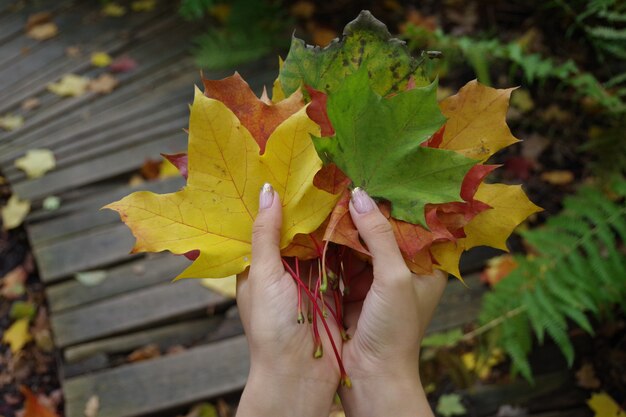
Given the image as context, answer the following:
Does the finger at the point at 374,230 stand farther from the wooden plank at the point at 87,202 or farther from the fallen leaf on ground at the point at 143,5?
the fallen leaf on ground at the point at 143,5

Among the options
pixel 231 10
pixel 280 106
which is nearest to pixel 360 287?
pixel 280 106

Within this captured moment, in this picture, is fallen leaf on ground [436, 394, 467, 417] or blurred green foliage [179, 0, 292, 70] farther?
blurred green foliage [179, 0, 292, 70]

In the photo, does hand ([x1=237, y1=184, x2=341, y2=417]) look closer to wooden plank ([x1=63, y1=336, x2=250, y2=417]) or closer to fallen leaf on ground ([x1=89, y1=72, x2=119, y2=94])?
wooden plank ([x1=63, y1=336, x2=250, y2=417])

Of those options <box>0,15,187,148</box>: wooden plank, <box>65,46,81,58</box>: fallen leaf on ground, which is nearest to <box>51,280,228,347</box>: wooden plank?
<box>0,15,187,148</box>: wooden plank

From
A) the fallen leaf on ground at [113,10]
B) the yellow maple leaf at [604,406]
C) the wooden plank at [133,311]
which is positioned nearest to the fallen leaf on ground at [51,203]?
the wooden plank at [133,311]

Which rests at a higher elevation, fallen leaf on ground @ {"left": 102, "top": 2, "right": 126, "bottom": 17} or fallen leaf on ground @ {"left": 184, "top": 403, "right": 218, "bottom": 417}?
fallen leaf on ground @ {"left": 102, "top": 2, "right": 126, "bottom": 17}

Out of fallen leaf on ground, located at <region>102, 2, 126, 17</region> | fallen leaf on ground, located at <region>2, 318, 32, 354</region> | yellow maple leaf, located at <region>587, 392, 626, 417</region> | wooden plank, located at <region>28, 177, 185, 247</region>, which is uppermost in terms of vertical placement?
fallen leaf on ground, located at <region>102, 2, 126, 17</region>

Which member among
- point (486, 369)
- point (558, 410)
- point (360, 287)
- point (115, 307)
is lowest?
point (558, 410)

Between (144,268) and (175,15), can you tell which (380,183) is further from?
(175,15)
